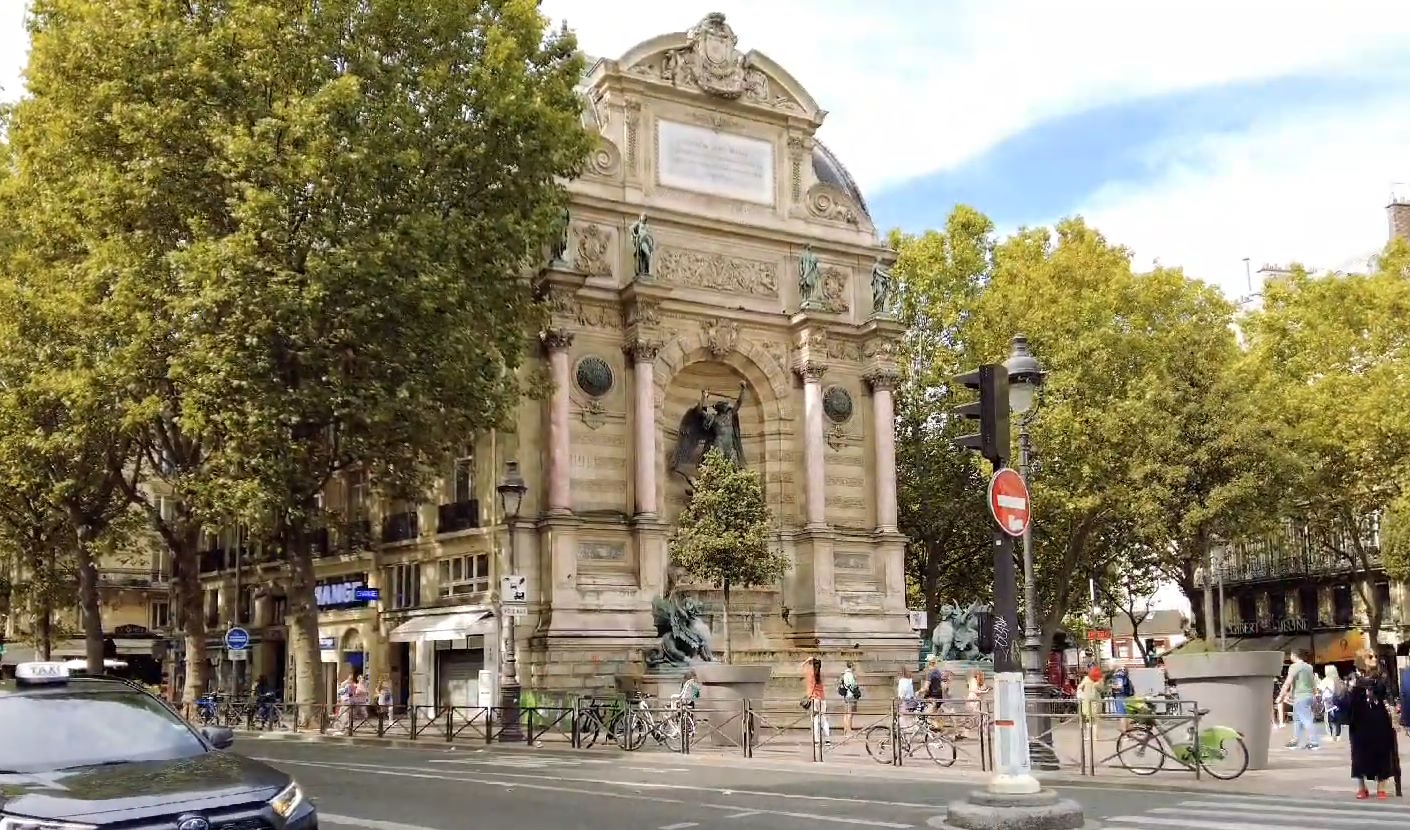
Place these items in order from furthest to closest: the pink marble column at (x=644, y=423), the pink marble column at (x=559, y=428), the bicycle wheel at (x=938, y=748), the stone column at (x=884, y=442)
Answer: the stone column at (x=884, y=442), the pink marble column at (x=644, y=423), the pink marble column at (x=559, y=428), the bicycle wheel at (x=938, y=748)

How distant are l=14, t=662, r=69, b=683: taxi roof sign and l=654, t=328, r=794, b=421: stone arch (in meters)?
26.7

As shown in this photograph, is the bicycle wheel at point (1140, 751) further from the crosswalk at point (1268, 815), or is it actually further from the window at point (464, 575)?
the window at point (464, 575)

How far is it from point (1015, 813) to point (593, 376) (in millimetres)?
23710

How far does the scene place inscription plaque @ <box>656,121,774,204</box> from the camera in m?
36.2

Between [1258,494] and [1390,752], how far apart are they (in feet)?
68.2

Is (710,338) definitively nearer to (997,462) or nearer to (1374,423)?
(1374,423)

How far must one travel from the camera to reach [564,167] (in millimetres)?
29375

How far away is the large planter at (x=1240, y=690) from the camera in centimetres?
1722

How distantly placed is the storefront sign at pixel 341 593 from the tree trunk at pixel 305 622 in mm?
10053

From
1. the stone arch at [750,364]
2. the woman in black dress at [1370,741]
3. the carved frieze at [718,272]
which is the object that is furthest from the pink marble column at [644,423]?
the woman in black dress at [1370,741]

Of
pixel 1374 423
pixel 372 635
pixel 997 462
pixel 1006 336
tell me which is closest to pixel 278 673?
pixel 372 635

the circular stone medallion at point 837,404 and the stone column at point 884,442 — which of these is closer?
the stone column at point 884,442

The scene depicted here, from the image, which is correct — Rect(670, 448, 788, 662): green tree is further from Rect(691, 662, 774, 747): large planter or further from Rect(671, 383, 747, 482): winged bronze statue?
Rect(691, 662, 774, 747): large planter

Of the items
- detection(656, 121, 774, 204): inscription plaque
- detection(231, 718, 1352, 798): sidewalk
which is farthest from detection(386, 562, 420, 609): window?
detection(656, 121, 774, 204): inscription plaque
